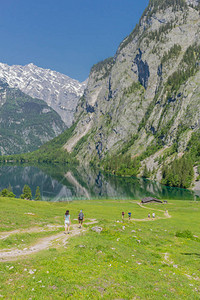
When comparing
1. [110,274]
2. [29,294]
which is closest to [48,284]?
[29,294]

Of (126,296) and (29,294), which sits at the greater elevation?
(29,294)

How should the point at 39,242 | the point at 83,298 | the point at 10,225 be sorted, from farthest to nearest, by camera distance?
the point at 10,225, the point at 39,242, the point at 83,298

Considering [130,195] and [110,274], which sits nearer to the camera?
[110,274]

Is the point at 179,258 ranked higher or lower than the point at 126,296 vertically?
lower

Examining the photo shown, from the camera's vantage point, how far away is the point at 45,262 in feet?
55.2

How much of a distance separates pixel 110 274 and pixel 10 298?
7.55 meters

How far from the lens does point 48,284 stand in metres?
13.6

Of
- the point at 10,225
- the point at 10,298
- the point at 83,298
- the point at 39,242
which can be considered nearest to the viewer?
the point at 10,298

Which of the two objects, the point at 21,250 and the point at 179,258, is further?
the point at 179,258

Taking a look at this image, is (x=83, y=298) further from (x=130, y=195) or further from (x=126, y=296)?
(x=130, y=195)

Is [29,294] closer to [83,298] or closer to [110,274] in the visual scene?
[83,298]

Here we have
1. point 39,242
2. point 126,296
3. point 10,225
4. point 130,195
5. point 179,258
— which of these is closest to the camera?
point 126,296

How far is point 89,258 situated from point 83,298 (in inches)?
271

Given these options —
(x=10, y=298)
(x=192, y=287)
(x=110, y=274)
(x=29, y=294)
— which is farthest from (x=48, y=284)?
(x=192, y=287)
